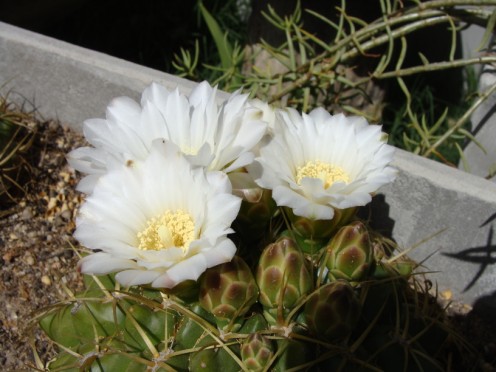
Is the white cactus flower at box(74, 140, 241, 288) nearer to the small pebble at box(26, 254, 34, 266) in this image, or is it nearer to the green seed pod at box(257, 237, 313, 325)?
the green seed pod at box(257, 237, 313, 325)

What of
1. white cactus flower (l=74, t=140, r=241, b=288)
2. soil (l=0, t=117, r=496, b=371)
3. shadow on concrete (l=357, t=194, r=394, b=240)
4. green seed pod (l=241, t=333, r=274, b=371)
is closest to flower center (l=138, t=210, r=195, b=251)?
white cactus flower (l=74, t=140, r=241, b=288)

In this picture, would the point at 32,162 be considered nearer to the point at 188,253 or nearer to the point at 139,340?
the point at 139,340

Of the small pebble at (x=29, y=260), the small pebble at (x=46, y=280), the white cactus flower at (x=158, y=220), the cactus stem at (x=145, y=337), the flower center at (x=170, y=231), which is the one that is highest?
the white cactus flower at (x=158, y=220)

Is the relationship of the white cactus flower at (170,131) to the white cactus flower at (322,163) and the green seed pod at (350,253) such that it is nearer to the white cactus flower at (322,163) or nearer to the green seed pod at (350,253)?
the white cactus flower at (322,163)

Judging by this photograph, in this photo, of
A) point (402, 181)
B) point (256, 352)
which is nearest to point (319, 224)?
point (256, 352)

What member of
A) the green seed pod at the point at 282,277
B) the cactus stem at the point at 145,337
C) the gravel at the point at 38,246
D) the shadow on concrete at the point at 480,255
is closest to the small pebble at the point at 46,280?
the gravel at the point at 38,246

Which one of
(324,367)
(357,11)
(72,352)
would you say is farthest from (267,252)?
(357,11)

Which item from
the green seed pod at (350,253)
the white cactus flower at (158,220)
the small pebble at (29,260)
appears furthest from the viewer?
the small pebble at (29,260)
